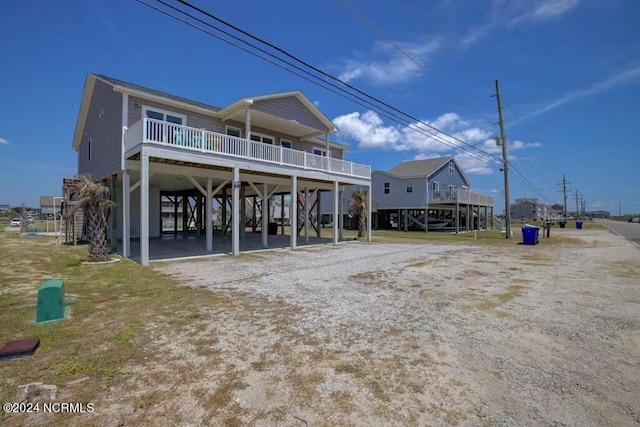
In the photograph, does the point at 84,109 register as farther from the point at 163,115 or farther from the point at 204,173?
the point at 204,173

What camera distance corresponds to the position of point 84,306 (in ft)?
18.8

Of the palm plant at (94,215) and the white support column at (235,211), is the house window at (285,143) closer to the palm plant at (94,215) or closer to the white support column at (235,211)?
the white support column at (235,211)

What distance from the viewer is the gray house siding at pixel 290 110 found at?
1530cm

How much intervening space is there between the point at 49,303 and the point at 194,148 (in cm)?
767

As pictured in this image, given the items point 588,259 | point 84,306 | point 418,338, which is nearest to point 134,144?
point 84,306

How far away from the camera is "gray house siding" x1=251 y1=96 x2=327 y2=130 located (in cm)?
1530

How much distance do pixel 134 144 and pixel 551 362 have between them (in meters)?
12.5

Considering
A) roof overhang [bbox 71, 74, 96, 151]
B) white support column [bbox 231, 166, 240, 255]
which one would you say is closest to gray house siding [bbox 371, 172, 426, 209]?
white support column [bbox 231, 166, 240, 255]

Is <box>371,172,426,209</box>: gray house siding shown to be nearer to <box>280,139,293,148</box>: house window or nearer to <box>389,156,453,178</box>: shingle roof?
<box>389,156,453,178</box>: shingle roof

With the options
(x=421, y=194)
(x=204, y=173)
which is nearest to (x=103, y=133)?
(x=204, y=173)

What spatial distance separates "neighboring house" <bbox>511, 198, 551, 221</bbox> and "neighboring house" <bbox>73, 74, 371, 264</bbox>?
3792 inches

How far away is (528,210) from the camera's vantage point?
95.9m

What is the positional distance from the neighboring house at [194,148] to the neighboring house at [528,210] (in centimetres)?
9633

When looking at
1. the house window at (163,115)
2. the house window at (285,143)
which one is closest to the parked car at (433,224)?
the house window at (285,143)
